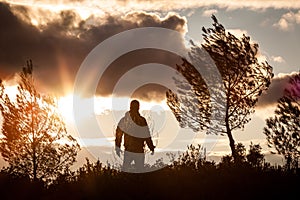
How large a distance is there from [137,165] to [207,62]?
56.4 feet

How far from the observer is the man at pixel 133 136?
13979mm

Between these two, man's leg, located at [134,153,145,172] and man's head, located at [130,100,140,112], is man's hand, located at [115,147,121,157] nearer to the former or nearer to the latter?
man's leg, located at [134,153,145,172]

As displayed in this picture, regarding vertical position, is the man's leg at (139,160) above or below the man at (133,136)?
below

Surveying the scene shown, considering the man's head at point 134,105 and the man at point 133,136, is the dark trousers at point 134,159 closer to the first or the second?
the man at point 133,136

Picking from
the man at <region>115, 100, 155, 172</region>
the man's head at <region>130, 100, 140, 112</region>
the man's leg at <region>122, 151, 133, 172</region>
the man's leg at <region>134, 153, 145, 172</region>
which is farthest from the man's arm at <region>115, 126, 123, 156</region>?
the man's head at <region>130, 100, 140, 112</region>

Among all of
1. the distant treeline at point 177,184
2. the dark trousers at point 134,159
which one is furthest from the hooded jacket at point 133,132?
the distant treeline at point 177,184

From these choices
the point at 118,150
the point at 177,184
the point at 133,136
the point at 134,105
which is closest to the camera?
the point at 177,184

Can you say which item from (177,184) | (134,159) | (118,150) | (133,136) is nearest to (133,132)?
(133,136)

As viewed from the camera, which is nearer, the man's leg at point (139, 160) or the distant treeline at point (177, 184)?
the distant treeline at point (177, 184)

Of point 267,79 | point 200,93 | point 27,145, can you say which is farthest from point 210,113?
point 27,145

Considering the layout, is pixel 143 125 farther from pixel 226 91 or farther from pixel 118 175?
pixel 226 91

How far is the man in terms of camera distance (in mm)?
13979

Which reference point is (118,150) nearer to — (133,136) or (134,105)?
(133,136)

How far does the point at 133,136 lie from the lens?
46.2 ft
